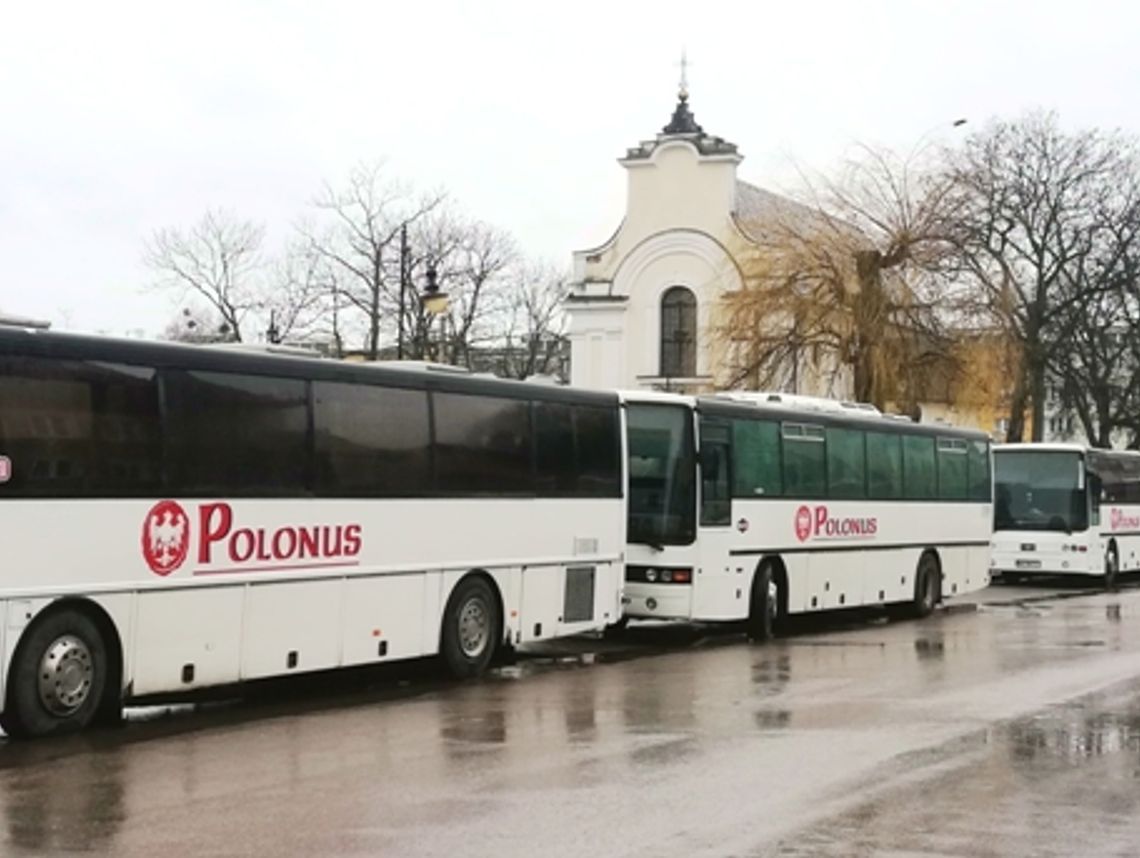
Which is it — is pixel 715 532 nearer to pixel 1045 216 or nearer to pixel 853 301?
pixel 853 301

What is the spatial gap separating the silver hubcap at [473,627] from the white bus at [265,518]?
21 millimetres

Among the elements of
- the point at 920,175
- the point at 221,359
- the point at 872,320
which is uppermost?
the point at 920,175

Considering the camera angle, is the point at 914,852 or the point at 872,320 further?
the point at 872,320

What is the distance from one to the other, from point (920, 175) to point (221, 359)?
1313 inches

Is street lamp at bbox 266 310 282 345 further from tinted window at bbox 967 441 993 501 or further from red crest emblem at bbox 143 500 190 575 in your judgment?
red crest emblem at bbox 143 500 190 575

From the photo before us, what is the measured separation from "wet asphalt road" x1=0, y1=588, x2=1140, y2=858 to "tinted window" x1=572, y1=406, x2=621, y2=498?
6.81ft

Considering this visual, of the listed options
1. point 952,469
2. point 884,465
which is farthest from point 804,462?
point 952,469

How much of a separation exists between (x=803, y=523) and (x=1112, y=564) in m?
19.2

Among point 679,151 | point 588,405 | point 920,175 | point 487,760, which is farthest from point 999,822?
point 679,151

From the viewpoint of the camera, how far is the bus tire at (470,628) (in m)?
18.2

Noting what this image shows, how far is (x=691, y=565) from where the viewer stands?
22.8 meters

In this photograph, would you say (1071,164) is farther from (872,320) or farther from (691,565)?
(691,565)

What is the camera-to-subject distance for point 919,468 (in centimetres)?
2969

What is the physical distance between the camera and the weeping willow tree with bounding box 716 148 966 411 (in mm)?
43719
